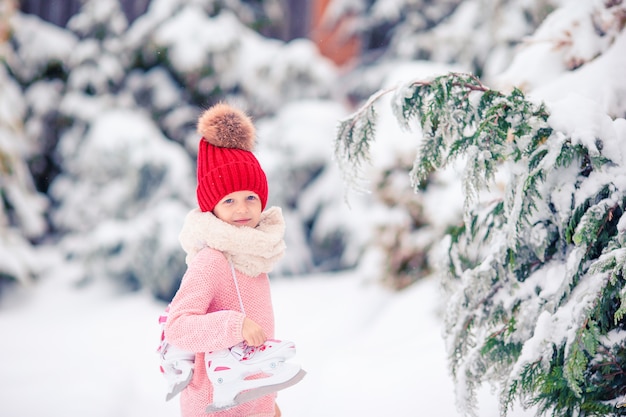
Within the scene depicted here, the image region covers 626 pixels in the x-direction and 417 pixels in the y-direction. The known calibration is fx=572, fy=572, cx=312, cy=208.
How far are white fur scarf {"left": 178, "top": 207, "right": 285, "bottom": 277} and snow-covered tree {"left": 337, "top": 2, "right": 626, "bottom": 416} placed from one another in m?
0.41

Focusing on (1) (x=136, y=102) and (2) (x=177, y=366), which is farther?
(1) (x=136, y=102)

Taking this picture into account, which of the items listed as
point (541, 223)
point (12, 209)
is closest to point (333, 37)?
point (12, 209)

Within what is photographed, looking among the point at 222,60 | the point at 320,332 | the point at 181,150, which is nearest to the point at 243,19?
the point at 222,60

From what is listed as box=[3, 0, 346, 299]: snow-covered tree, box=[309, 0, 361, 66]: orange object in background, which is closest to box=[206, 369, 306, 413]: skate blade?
box=[3, 0, 346, 299]: snow-covered tree

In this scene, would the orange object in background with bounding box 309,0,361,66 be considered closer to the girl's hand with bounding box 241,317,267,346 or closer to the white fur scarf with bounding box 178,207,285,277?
the white fur scarf with bounding box 178,207,285,277

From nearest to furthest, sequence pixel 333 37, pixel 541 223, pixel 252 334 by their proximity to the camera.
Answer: pixel 252 334
pixel 541 223
pixel 333 37

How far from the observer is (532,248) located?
208 cm

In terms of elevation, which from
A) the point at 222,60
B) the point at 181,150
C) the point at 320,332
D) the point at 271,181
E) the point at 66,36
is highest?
the point at 66,36

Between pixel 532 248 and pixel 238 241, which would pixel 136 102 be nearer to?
pixel 238 241

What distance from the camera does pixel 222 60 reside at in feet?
20.4

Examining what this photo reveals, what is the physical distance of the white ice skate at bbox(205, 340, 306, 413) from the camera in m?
1.65

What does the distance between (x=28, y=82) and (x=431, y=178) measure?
4.90 m

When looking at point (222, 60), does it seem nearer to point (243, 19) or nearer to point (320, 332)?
point (243, 19)

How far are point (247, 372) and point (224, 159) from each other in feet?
2.22
